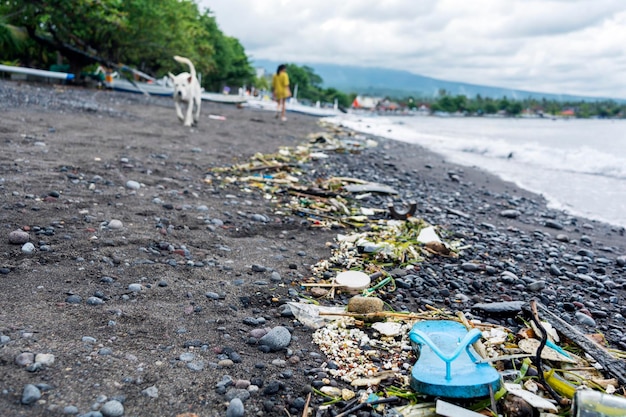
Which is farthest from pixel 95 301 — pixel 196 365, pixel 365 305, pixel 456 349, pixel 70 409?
pixel 456 349

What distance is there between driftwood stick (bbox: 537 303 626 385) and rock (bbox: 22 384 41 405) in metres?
2.70

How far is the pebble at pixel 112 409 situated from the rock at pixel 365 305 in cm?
159

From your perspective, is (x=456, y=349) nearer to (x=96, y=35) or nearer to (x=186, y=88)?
(x=186, y=88)

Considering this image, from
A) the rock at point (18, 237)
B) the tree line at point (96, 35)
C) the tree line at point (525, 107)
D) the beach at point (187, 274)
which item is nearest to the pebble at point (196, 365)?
the beach at point (187, 274)

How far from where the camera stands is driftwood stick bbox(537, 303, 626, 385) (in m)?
2.39

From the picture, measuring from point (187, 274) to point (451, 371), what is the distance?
79.0 inches

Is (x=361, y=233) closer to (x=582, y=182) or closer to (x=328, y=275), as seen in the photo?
(x=328, y=275)

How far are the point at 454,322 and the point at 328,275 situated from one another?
3.75 feet

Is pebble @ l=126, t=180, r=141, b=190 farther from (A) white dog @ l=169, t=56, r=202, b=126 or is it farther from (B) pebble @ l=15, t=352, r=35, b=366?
(A) white dog @ l=169, t=56, r=202, b=126

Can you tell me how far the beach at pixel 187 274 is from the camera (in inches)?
87.1

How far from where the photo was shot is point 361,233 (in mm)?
4898

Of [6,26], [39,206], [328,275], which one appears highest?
[6,26]

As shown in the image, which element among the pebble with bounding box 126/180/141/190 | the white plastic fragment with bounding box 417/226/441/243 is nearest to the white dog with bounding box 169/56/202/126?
the pebble with bounding box 126/180/141/190

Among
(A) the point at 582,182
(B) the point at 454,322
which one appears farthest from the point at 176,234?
(A) the point at 582,182
